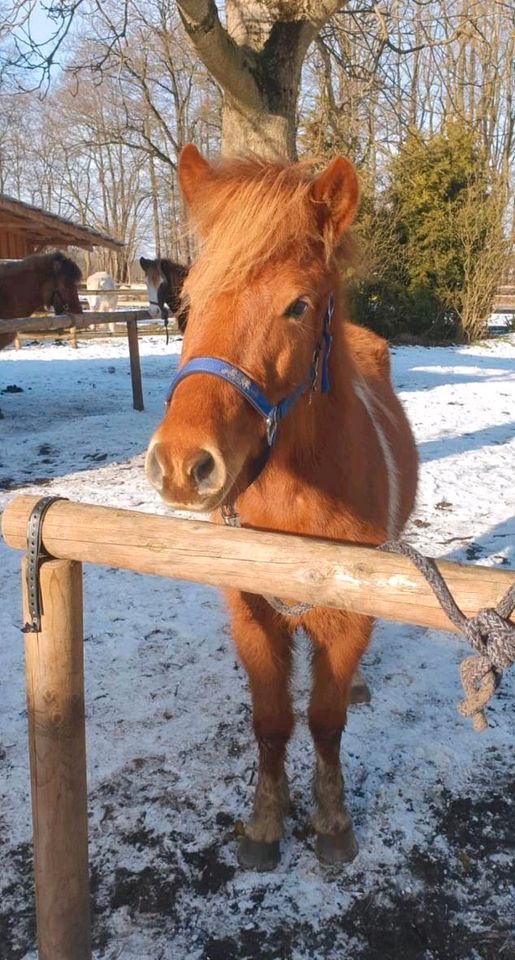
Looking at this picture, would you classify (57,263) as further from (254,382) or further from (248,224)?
(254,382)

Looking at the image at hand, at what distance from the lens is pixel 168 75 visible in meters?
21.9

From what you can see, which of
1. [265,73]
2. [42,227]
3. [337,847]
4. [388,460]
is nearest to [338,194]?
[388,460]

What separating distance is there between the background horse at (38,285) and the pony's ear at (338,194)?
26.6 ft

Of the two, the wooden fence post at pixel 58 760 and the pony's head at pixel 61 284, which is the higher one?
the pony's head at pixel 61 284

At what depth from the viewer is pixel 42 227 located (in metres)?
11.8

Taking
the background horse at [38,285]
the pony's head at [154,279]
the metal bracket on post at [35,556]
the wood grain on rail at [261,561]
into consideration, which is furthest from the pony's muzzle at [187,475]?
the pony's head at [154,279]

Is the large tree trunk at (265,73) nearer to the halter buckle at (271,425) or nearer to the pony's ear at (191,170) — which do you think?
the pony's ear at (191,170)

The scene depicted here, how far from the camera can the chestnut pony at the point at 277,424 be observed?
1396mm

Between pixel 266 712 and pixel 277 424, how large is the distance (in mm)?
1201

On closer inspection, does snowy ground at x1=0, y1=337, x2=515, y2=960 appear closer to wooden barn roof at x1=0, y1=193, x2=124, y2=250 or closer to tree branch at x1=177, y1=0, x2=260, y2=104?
tree branch at x1=177, y1=0, x2=260, y2=104

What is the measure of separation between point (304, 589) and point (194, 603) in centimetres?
269

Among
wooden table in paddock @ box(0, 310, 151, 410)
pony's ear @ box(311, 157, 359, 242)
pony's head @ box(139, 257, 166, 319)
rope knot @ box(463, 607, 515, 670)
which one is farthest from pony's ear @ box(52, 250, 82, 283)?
rope knot @ box(463, 607, 515, 670)

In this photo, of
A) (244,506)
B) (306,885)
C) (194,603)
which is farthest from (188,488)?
(194,603)

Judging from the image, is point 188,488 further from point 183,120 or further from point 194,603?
point 183,120
